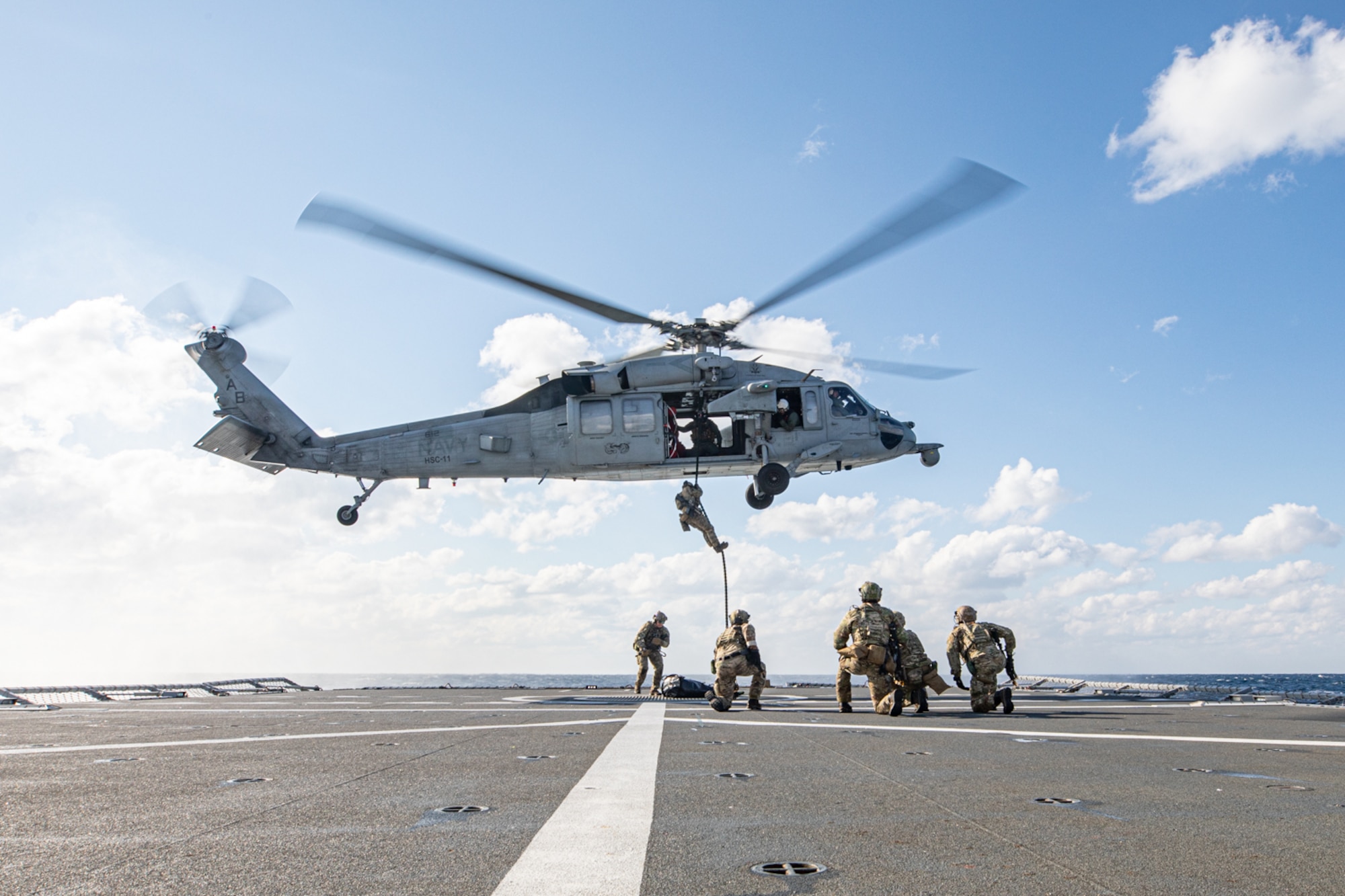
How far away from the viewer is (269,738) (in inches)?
325

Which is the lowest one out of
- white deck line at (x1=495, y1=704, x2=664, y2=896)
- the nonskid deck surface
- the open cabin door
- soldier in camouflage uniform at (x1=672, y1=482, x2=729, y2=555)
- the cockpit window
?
the nonskid deck surface

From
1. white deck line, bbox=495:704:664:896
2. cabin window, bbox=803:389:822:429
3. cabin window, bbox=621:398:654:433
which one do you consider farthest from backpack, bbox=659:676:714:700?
white deck line, bbox=495:704:664:896

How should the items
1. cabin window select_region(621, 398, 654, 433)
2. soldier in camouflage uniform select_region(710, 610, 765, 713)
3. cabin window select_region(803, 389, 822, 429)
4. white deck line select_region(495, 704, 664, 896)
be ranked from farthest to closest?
cabin window select_region(803, 389, 822, 429), cabin window select_region(621, 398, 654, 433), soldier in camouflage uniform select_region(710, 610, 765, 713), white deck line select_region(495, 704, 664, 896)

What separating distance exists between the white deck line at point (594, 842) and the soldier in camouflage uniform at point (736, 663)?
6908 mm

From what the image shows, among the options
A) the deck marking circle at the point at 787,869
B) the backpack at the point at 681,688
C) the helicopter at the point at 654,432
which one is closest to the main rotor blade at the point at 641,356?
the helicopter at the point at 654,432

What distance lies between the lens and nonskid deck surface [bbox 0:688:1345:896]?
310 centimetres

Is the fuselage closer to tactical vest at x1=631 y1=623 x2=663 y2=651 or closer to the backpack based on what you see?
tactical vest at x1=631 y1=623 x2=663 y2=651

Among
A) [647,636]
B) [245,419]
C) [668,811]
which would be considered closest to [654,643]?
[647,636]

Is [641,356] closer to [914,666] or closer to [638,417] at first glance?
[638,417]

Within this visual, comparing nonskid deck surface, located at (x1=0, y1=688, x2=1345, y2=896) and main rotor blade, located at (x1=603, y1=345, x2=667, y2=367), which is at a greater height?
main rotor blade, located at (x1=603, y1=345, x2=667, y2=367)

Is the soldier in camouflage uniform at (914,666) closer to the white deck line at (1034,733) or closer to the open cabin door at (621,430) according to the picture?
the white deck line at (1034,733)

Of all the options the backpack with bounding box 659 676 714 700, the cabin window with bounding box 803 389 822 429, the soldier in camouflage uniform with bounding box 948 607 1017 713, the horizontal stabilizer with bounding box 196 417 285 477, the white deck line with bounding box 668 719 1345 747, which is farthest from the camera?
the horizontal stabilizer with bounding box 196 417 285 477

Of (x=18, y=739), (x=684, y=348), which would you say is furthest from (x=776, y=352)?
(x=18, y=739)

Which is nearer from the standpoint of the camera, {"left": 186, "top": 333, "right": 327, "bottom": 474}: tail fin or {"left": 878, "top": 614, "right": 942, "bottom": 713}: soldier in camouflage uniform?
{"left": 878, "top": 614, "right": 942, "bottom": 713}: soldier in camouflage uniform
